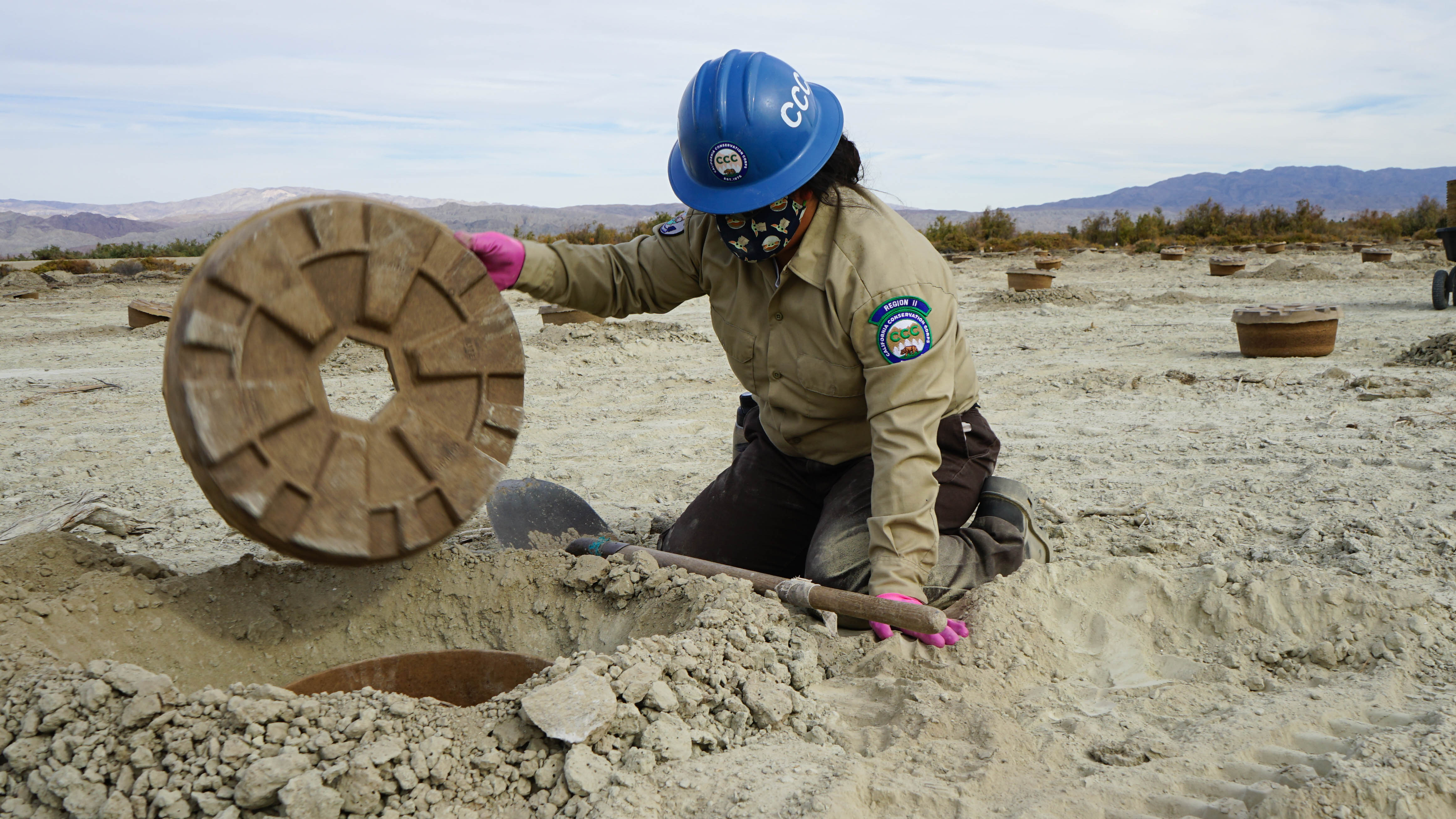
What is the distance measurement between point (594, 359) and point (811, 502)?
5317mm

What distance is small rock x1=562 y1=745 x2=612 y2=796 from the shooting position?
1792 mm

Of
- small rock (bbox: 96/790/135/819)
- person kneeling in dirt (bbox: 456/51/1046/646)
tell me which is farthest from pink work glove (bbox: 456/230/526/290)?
small rock (bbox: 96/790/135/819)

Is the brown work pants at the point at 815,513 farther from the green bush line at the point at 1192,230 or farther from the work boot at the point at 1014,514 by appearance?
the green bush line at the point at 1192,230

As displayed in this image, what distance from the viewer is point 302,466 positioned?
75.9 inches

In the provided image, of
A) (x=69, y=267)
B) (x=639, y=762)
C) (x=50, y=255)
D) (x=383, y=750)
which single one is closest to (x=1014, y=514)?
(x=639, y=762)

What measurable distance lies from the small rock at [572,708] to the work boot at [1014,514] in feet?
4.76

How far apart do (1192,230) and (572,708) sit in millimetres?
31207

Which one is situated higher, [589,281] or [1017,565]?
[589,281]

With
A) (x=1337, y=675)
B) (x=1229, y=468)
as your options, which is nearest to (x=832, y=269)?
(x=1337, y=675)

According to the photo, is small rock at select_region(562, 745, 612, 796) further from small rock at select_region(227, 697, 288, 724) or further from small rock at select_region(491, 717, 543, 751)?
small rock at select_region(227, 697, 288, 724)

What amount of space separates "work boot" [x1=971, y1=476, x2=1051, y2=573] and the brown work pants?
0.04 metres

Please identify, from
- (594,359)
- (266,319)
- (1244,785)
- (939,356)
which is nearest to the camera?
(1244,785)

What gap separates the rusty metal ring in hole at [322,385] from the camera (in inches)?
70.9

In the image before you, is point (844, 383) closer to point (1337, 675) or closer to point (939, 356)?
point (939, 356)
